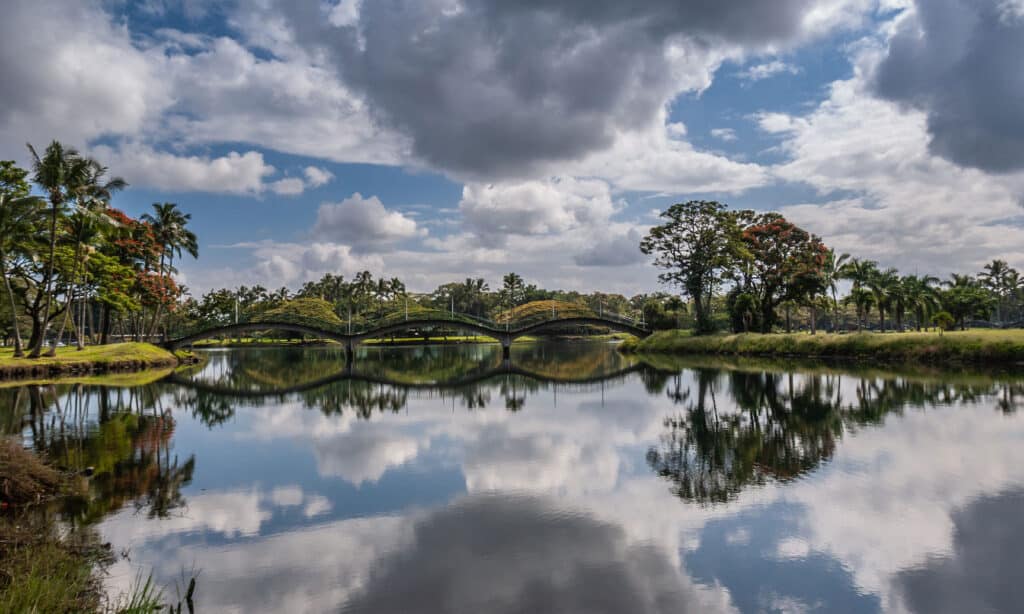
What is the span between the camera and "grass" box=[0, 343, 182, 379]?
139ft

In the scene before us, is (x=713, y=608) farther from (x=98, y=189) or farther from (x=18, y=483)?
(x=98, y=189)

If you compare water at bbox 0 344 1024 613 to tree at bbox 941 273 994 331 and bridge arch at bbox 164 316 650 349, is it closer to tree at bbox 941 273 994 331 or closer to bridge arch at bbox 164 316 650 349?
bridge arch at bbox 164 316 650 349

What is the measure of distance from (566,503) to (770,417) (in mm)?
14080

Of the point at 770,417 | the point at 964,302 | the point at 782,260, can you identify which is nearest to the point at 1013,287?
the point at 964,302

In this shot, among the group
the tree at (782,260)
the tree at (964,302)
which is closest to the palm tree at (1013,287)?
the tree at (964,302)

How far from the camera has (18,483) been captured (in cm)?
1227

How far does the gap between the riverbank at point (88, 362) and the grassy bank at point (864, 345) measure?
174 ft

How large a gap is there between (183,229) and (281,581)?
6811 centimetres

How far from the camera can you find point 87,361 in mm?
48438

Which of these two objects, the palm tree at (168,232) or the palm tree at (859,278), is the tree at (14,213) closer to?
the palm tree at (168,232)

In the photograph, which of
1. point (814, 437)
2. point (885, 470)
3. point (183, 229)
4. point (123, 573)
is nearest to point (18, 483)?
point (123, 573)

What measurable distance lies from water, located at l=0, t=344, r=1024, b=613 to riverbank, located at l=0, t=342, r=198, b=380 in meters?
16.2

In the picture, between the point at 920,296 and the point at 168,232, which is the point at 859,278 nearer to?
A: the point at 920,296

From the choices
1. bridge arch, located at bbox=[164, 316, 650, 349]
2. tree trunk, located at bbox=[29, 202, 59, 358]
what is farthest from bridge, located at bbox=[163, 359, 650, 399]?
bridge arch, located at bbox=[164, 316, 650, 349]
